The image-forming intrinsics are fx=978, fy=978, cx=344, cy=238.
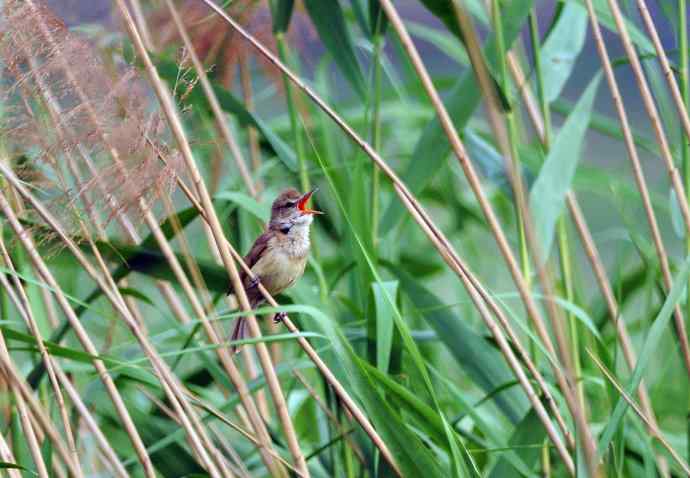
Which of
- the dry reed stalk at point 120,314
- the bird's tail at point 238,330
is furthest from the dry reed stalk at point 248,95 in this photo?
the dry reed stalk at point 120,314

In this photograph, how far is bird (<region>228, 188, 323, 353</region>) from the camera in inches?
101

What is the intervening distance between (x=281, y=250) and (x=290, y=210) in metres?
0.16

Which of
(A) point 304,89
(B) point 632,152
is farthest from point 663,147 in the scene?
(A) point 304,89

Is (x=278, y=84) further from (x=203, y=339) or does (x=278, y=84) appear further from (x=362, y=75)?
(x=203, y=339)

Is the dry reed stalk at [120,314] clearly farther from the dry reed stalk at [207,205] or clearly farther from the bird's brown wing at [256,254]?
the bird's brown wing at [256,254]

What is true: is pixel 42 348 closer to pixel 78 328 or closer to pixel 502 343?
pixel 78 328

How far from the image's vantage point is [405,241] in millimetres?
3453

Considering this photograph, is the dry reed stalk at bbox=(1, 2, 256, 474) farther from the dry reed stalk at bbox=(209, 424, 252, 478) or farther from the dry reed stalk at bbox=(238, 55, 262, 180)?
the dry reed stalk at bbox=(238, 55, 262, 180)

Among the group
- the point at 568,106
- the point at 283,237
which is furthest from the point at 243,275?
the point at 568,106

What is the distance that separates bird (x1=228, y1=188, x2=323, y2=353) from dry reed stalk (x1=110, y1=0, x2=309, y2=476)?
2.18 ft

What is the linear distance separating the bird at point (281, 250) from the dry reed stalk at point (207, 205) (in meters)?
0.66

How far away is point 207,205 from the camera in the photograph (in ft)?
5.83

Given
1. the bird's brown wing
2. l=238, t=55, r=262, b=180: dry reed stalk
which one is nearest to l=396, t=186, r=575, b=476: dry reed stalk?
the bird's brown wing

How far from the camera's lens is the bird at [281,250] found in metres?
2.55
